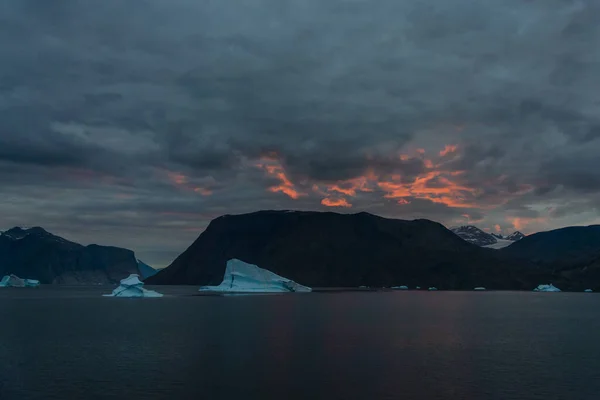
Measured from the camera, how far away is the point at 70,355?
47406mm

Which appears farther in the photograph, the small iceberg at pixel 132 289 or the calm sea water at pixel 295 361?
the small iceberg at pixel 132 289

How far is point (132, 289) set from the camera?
16788cm

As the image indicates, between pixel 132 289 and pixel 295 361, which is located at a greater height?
pixel 132 289

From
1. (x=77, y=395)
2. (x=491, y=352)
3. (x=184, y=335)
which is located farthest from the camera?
(x=184, y=335)

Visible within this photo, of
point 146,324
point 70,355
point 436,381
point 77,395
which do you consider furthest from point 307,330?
point 77,395

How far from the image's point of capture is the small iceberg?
15400 cm

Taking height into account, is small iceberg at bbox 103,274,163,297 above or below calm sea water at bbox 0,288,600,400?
above

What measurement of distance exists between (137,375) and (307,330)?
3278 centimetres

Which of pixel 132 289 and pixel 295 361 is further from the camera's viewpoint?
pixel 132 289

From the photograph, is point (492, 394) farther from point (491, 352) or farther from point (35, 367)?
point (35, 367)

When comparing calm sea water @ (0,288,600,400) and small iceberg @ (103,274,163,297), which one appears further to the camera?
small iceberg @ (103,274,163,297)

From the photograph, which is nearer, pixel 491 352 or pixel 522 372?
pixel 522 372

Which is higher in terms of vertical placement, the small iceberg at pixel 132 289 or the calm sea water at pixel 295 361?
the small iceberg at pixel 132 289

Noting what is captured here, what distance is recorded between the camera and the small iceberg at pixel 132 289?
15400 centimetres
